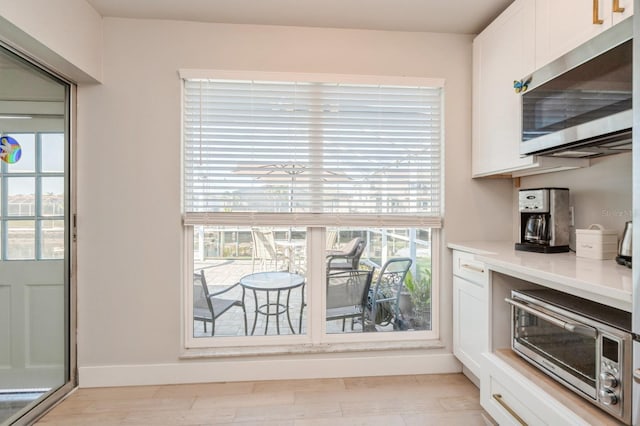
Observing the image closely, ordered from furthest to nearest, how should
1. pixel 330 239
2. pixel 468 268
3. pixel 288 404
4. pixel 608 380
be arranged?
pixel 330 239 < pixel 468 268 < pixel 288 404 < pixel 608 380

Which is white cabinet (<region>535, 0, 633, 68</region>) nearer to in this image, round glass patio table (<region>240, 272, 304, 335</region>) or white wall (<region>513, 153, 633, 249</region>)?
white wall (<region>513, 153, 633, 249</region>)

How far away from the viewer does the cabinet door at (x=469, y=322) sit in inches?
75.4

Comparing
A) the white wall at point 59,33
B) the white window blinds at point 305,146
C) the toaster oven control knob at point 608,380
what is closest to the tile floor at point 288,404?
the toaster oven control knob at point 608,380

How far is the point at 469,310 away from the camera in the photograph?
2.05 meters

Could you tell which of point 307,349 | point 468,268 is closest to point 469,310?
point 468,268

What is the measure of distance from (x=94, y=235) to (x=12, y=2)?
1.30 metres

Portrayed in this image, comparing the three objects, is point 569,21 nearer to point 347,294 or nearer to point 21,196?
point 347,294

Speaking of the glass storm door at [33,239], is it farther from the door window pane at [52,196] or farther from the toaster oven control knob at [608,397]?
the toaster oven control knob at [608,397]

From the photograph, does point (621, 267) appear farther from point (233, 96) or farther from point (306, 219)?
point (233, 96)

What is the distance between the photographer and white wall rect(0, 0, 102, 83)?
150 centimetres

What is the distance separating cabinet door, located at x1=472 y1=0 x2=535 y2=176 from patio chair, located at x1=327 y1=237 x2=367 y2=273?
0.97m

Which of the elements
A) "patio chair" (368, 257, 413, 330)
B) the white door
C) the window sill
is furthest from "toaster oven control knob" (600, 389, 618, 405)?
the white door

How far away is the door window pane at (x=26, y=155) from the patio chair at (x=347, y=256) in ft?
6.13

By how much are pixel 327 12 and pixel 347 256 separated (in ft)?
5.37
